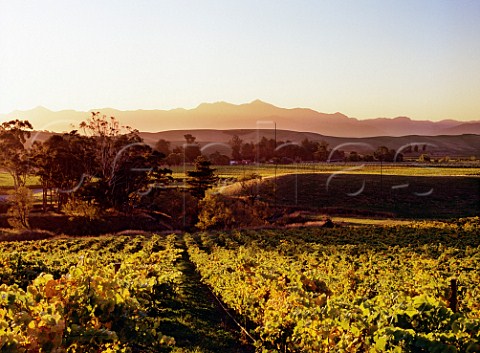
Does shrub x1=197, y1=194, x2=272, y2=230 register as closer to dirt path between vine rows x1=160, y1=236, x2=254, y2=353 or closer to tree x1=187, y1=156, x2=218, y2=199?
tree x1=187, y1=156, x2=218, y2=199

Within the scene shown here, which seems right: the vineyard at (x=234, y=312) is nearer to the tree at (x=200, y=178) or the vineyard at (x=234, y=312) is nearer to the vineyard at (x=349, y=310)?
the vineyard at (x=349, y=310)

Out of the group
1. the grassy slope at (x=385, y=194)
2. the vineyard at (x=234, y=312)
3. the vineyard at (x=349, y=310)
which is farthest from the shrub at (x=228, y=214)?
the vineyard at (x=234, y=312)

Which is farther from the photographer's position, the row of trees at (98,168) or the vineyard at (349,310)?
the row of trees at (98,168)

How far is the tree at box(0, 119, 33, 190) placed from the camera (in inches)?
2982

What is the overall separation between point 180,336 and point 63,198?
7157 centimetres

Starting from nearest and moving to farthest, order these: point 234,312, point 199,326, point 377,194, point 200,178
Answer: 1. point 199,326
2. point 234,312
3. point 200,178
4. point 377,194

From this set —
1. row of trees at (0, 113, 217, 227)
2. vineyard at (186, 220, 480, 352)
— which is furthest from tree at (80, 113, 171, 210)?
vineyard at (186, 220, 480, 352)

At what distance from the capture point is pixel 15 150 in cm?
7744

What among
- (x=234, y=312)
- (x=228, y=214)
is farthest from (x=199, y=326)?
(x=228, y=214)

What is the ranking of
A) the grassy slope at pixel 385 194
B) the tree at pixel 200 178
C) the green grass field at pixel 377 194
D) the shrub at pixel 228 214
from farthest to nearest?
the grassy slope at pixel 385 194 < the green grass field at pixel 377 194 < the tree at pixel 200 178 < the shrub at pixel 228 214

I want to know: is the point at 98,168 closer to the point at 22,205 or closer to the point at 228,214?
the point at 22,205

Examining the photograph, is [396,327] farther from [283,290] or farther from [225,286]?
[225,286]

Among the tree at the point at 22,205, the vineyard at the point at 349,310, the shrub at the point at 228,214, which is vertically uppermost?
the vineyard at the point at 349,310

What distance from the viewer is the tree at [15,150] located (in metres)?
75.8
